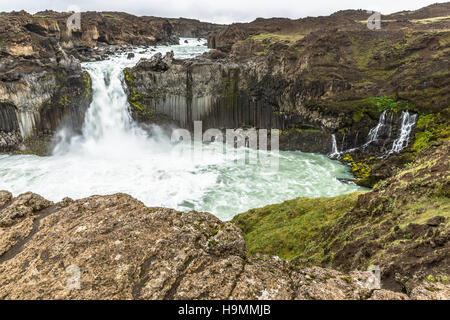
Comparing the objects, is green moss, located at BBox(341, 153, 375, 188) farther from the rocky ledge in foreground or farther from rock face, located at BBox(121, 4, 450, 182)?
the rocky ledge in foreground

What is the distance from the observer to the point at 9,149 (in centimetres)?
2816

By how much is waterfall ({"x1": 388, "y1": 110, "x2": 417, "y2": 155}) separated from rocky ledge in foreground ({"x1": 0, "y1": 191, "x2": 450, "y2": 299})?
23.4 metres

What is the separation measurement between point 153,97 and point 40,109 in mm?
12948

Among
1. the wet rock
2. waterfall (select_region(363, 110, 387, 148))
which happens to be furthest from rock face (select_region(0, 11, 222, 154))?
the wet rock

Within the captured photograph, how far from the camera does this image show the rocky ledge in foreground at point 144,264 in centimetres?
438

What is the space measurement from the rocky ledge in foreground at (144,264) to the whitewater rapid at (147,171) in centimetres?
1135

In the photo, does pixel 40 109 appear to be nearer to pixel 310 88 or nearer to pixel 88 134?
pixel 88 134

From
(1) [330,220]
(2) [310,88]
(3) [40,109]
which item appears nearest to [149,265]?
(1) [330,220]

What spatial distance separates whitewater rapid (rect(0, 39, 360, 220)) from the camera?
19719 millimetres

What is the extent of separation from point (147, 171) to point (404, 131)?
25.4 metres

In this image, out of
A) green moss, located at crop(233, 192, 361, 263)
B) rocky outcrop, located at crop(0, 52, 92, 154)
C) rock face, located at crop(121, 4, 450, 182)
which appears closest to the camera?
green moss, located at crop(233, 192, 361, 263)

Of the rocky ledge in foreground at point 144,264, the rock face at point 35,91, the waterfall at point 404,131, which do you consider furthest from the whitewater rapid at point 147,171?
the rocky ledge in foreground at point 144,264

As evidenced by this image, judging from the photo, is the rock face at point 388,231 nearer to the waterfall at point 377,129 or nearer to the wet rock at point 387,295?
the wet rock at point 387,295

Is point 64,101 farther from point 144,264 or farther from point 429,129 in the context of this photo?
point 429,129
